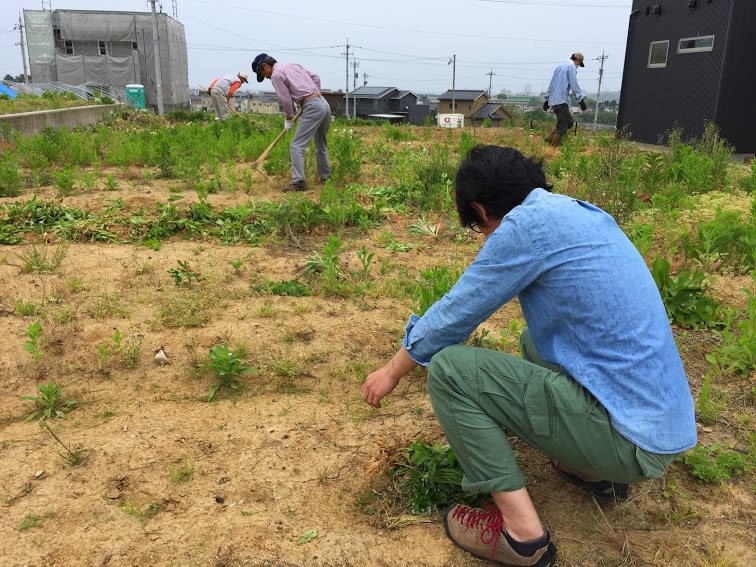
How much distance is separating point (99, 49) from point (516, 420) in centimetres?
4060

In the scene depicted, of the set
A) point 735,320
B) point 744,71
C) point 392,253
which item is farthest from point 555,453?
point 744,71

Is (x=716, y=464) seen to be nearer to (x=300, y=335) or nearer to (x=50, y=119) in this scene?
(x=300, y=335)

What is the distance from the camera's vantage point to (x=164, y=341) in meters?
3.30

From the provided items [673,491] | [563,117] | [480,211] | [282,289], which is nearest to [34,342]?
[282,289]

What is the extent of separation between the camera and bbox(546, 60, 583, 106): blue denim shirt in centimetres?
973

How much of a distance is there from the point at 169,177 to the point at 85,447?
488 cm

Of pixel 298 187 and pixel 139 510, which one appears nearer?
pixel 139 510

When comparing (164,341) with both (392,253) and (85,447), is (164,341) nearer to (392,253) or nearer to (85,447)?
(85,447)

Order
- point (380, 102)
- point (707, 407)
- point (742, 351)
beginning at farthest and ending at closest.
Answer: point (380, 102)
point (742, 351)
point (707, 407)

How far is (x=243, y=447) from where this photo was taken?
2459mm

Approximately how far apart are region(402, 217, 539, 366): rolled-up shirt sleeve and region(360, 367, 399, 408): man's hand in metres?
0.19

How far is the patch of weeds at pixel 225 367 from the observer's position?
→ 9.41ft

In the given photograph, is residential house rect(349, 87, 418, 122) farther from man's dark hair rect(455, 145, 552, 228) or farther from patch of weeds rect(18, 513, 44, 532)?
patch of weeds rect(18, 513, 44, 532)

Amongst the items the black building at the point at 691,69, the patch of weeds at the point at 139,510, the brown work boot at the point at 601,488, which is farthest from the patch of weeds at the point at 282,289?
the black building at the point at 691,69
